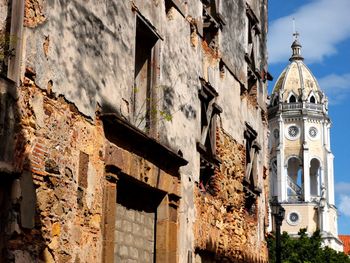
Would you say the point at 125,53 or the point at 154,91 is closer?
the point at 125,53

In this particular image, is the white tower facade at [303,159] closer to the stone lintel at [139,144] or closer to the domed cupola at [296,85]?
the domed cupola at [296,85]

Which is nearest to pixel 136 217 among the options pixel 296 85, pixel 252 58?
pixel 252 58

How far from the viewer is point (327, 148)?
325ft

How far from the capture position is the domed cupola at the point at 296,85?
103250 mm

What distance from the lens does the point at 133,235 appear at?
10.1 m

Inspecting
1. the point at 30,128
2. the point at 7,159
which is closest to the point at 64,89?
the point at 30,128

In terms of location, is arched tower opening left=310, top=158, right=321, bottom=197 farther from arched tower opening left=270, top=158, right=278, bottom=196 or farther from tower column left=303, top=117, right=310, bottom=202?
arched tower opening left=270, top=158, right=278, bottom=196

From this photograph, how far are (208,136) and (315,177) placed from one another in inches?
3493

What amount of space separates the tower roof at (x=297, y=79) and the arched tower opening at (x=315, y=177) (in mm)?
9490

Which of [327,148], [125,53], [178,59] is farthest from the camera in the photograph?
[327,148]

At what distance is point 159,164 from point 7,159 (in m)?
3.84

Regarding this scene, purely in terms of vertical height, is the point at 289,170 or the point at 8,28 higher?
the point at 289,170

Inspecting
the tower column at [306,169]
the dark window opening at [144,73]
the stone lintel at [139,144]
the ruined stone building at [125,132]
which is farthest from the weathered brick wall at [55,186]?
the tower column at [306,169]

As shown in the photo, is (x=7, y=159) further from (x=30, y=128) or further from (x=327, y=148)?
(x=327, y=148)
